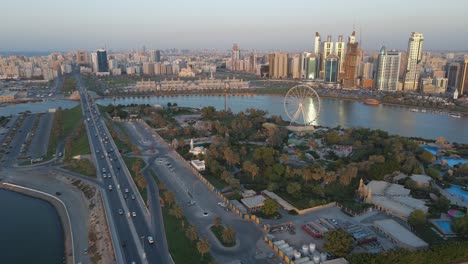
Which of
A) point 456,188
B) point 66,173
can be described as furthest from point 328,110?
point 66,173

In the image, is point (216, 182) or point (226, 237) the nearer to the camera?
point (226, 237)

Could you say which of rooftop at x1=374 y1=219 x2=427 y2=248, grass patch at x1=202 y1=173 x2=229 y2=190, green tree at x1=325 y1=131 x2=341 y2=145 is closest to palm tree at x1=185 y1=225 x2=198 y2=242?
grass patch at x1=202 y1=173 x2=229 y2=190

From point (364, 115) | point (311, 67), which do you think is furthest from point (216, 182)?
point (311, 67)

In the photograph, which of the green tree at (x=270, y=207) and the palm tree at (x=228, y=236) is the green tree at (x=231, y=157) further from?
the palm tree at (x=228, y=236)

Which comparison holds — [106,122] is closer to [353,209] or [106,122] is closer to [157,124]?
[157,124]

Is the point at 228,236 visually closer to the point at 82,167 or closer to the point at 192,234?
the point at 192,234

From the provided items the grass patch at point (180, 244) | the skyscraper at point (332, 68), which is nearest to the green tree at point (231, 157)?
the grass patch at point (180, 244)
